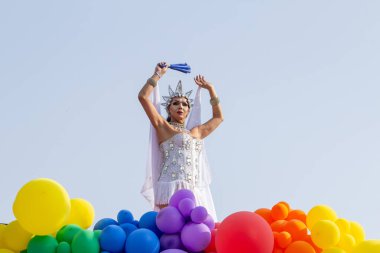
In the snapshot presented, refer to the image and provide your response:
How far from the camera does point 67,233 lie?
4250mm

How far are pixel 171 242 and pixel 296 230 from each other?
911 millimetres

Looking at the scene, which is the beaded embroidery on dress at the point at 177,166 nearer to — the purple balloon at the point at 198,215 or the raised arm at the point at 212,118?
the raised arm at the point at 212,118

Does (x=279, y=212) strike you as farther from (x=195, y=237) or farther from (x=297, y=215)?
(x=195, y=237)

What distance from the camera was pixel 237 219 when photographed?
3.89 metres

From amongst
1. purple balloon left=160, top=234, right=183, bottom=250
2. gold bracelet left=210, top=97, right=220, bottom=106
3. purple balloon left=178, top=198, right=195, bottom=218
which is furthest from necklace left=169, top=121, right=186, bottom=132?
purple balloon left=160, top=234, right=183, bottom=250

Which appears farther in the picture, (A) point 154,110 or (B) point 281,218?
(A) point 154,110

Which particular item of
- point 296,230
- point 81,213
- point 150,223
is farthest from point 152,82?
point 296,230

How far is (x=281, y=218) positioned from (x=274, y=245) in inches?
16.6

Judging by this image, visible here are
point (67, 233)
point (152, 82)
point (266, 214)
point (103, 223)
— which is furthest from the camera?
point (152, 82)

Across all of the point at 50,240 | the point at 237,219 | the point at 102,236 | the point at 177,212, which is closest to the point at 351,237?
the point at 237,219

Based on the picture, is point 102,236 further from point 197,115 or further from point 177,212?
point 197,115

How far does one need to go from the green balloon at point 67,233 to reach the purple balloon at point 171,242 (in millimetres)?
632

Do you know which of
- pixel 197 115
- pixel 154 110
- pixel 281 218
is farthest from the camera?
pixel 197 115

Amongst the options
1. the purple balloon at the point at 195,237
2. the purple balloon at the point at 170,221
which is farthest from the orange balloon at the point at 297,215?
the purple balloon at the point at 170,221
